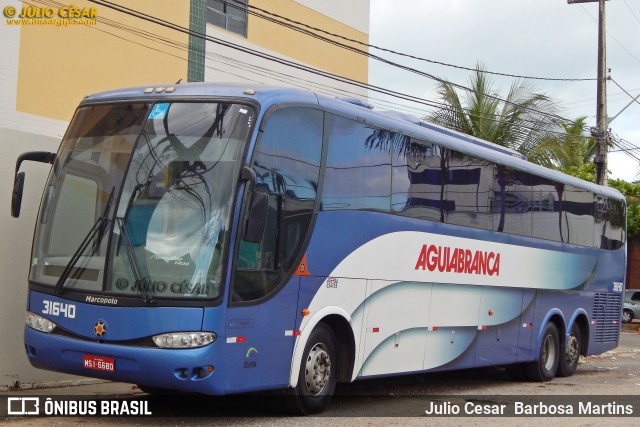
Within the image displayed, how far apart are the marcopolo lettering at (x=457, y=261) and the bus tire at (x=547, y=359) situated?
2465 millimetres

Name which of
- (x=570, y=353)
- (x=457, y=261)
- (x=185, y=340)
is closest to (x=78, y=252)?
(x=185, y=340)

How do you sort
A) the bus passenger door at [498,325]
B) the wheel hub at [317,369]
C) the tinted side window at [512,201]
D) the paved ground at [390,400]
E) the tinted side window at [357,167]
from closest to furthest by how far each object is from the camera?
the paved ground at [390,400]
the wheel hub at [317,369]
the tinted side window at [357,167]
the bus passenger door at [498,325]
the tinted side window at [512,201]

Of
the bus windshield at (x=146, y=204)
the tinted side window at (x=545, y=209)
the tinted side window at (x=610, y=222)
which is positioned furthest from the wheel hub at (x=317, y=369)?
the tinted side window at (x=610, y=222)

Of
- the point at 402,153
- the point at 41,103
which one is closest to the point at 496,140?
the point at 41,103

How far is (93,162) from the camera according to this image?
31.5 feet

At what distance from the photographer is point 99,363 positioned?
8.79m

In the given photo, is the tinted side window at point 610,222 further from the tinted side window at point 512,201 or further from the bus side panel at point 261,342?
the bus side panel at point 261,342

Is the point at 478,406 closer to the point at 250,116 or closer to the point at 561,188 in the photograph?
the point at 250,116

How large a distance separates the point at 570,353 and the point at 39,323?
425 inches

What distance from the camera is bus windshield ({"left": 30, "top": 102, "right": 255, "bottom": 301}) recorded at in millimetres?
8727

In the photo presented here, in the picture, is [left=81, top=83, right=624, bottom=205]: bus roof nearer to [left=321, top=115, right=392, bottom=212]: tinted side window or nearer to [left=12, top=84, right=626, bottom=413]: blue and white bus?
[left=12, top=84, right=626, bottom=413]: blue and white bus

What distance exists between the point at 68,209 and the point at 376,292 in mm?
3805

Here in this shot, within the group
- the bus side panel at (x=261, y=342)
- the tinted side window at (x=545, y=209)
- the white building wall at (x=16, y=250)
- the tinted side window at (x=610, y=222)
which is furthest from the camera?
the tinted side window at (x=610, y=222)

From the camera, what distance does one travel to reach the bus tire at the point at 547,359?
15.9m
